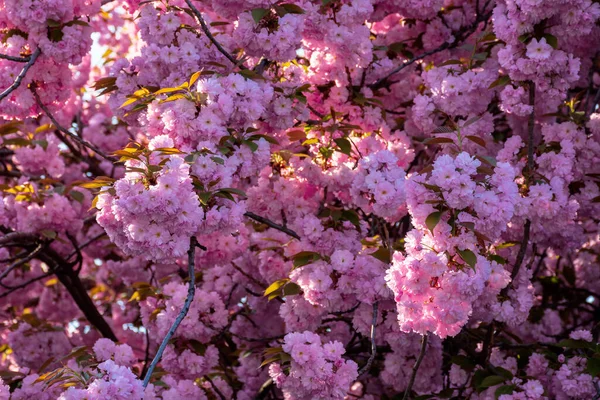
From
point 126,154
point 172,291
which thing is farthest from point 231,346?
point 126,154

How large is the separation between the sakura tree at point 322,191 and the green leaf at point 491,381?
2 cm

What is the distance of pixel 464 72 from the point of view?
4.57 m

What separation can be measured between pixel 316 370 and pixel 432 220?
101cm

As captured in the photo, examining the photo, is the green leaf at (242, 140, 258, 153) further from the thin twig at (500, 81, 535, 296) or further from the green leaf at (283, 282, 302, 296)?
the thin twig at (500, 81, 535, 296)

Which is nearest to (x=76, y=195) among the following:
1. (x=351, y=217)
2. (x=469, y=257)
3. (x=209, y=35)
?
(x=209, y=35)

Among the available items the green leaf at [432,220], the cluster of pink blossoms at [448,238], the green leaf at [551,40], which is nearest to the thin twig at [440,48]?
the green leaf at [551,40]

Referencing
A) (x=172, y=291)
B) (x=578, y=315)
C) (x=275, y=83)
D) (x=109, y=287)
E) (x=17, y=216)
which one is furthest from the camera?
(x=109, y=287)

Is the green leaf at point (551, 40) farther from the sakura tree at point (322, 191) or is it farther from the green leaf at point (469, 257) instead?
the green leaf at point (469, 257)

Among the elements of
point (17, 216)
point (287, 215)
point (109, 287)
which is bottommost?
point (109, 287)

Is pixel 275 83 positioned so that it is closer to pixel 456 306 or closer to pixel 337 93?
pixel 337 93

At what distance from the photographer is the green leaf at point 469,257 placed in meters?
3.04

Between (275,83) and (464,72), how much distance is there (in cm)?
104

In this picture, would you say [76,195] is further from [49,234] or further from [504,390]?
[504,390]

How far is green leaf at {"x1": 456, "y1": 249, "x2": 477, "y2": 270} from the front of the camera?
9.96 ft
